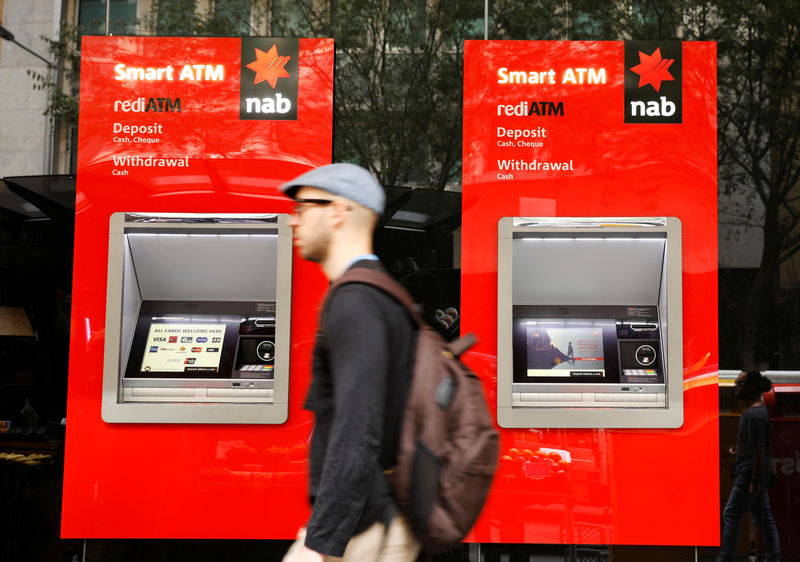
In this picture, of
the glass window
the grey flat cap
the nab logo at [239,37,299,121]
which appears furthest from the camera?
the glass window

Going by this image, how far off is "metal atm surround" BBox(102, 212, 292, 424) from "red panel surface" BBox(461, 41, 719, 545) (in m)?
0.94

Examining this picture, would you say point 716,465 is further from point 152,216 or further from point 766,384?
point 152,216

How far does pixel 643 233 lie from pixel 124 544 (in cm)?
296

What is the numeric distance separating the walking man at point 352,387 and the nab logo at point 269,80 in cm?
226

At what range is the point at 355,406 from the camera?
1636mm

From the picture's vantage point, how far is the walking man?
1.62 m

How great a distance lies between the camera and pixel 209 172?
4.09m

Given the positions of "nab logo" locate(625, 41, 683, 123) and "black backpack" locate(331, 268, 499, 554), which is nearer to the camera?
"black backpack" locate(331, 268, 499, 554)

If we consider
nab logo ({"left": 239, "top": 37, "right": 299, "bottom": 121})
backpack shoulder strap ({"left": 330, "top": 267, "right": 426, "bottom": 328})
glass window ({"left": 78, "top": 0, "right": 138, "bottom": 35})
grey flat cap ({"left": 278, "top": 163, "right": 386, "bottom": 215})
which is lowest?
backpack shoulder strap ({"left": 330, "top": 267, "right": 426, "bottom": 328})

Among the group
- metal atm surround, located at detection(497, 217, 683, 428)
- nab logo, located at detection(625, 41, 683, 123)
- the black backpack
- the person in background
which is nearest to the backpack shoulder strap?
the black backpack

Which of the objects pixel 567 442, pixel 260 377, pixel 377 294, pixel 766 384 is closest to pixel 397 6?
pixel 260 377

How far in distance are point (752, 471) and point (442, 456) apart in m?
3.22

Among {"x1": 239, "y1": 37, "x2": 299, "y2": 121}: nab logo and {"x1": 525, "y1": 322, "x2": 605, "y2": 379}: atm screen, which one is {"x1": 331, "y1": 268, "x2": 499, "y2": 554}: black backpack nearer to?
{"x1": 525, "y1": 322, "x2": 605, "y2": 379}: atm screen

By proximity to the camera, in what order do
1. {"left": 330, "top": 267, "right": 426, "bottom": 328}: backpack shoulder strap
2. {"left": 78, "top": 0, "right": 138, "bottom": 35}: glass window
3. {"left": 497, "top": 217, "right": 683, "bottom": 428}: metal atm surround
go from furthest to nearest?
{"left": 78, "top": 0, "right": 138, "bottom": 35}: glass window, {"left": 497, "top": 217, "right": 683, "bottom": 428}: metal atm surround, {"left": 330, "top": 267, "right": 426, "bottom": 328}: backpack shoulder strap
